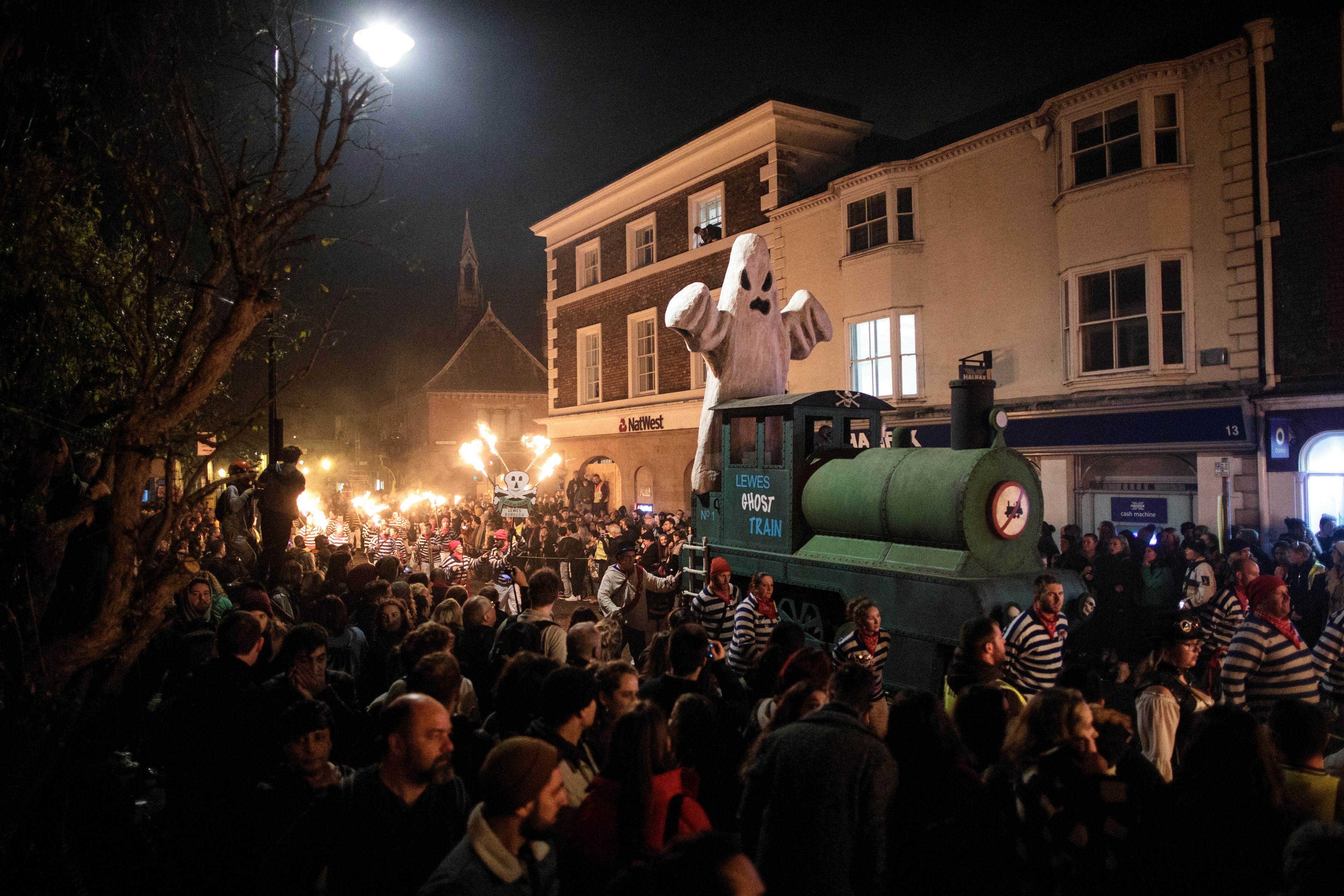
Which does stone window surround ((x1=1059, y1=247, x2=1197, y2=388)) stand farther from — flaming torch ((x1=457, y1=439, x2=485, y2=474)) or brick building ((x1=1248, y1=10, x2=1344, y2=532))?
flaming torch ((x1=457, y1=439, x2=485, y2=474))

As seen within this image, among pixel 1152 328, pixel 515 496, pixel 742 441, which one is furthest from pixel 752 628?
pixel 1152 328

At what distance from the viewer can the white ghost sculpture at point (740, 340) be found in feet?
34.6

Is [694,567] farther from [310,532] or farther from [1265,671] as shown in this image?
[310,532]

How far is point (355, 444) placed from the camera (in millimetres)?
68750

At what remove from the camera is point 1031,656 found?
5.96m

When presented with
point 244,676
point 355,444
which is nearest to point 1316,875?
point 244,676

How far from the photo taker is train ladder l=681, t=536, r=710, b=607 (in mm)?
10586

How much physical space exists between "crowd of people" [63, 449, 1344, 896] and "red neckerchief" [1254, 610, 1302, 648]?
1cm

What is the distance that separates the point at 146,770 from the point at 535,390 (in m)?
49.7

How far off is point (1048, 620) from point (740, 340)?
5.60 metres

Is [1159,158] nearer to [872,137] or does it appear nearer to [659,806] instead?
[872,137]

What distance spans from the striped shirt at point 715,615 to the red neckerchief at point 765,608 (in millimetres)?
526

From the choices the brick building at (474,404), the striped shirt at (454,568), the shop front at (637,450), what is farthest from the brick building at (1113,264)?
the brick building at (474,404)

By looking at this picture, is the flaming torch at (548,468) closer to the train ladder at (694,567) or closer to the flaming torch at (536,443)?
the flaming torch at (536,443)
